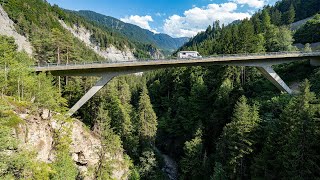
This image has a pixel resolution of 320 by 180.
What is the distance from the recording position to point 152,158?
42531mm

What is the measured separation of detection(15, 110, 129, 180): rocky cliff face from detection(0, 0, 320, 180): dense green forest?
1077mm

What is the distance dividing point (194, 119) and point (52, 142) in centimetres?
2854

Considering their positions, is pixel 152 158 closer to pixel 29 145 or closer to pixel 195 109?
pixel 195 109

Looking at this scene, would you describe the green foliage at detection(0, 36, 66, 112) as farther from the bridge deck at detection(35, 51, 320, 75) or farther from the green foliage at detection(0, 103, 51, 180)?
the green foliage at detection(0, 103, 51, 180)

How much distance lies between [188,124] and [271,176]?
2455cm

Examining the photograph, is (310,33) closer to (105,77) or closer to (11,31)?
(105,77)

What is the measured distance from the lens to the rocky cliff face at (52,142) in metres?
27.1

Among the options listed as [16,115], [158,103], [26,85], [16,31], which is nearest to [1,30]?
[16,31]

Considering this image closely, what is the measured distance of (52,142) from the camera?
30.9 metres

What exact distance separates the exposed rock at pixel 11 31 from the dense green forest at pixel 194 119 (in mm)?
58301

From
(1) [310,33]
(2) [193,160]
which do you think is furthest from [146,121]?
(1) [310,33]

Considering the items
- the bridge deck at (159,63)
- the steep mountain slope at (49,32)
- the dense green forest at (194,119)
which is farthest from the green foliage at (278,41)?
the steep mountain slope at (49,32)

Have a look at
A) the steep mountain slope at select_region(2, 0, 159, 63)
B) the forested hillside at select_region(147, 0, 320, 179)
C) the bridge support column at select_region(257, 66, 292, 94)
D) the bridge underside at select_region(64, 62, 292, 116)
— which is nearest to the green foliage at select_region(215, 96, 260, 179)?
the forested hillside at select_region(147, 0, 320, 179)

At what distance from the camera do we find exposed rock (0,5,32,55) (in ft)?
335
